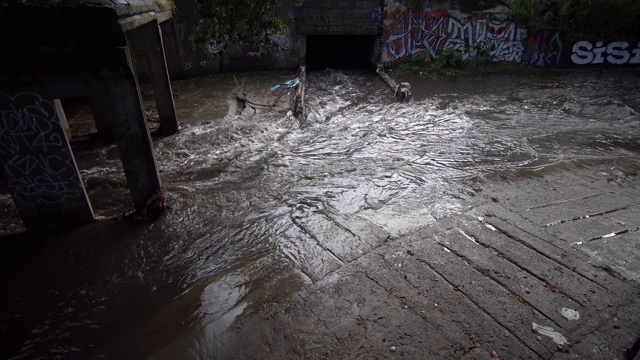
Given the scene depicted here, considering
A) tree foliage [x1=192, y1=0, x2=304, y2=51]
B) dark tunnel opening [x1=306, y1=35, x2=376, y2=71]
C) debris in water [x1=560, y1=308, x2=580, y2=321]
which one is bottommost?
debris in water [x1=560, y1=308, x2=580, y2=321]

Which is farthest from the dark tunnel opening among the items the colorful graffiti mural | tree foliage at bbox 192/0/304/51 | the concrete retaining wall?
tree foliage at bbox 192/0/304/51

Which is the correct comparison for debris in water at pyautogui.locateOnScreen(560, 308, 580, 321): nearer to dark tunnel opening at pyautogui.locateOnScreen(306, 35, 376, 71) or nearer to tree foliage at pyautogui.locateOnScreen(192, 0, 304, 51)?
tree foliage at pyautogui.locateOnScreen(192, 0, 304, 51)

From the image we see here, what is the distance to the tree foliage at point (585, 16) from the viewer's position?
16109 mm

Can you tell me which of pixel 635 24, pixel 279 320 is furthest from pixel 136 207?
pixel 635 24

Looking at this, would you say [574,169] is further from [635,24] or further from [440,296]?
[635,24]

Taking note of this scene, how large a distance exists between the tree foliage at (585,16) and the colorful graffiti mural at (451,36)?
0.79 metres

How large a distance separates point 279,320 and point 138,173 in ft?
11.6

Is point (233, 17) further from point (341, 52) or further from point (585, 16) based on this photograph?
point (585, 16)

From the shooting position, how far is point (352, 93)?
48.5 ft

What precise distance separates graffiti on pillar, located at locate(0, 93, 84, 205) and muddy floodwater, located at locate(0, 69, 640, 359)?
2.46 ft

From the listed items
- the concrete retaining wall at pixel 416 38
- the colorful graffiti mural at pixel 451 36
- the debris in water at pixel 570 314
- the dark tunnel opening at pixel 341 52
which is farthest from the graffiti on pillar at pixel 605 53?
the debris in water at pixel 570 314

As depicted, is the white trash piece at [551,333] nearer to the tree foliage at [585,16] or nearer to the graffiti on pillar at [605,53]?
the tree foliage at [585,16]

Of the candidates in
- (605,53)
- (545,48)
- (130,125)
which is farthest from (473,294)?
(605,53)

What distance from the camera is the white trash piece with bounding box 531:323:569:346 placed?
412cm
